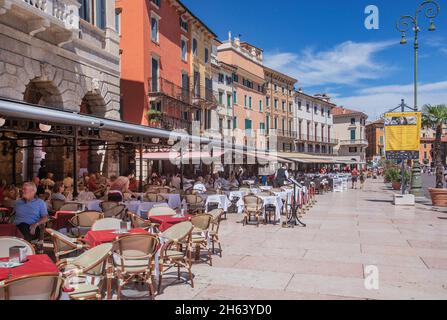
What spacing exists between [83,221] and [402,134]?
1420cm

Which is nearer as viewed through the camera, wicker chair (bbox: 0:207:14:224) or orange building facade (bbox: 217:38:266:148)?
wicker chair (bbox: 0:207:14:224)

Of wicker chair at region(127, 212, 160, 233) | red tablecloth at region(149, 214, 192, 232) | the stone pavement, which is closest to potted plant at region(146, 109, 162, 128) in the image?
the stone pavement

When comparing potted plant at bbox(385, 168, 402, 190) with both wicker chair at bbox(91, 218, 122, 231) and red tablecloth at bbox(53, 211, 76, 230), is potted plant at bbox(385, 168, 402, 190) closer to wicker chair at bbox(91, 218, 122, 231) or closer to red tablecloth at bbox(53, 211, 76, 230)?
red tablecloth at bbox(53, 211, 76, 230)

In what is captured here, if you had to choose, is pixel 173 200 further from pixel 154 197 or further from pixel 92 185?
pixel 92 185

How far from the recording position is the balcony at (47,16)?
1076 cm

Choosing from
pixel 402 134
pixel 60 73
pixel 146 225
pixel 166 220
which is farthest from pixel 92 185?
pixel 402 134

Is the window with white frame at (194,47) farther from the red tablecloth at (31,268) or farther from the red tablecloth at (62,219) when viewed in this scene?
the red tablecloth at (31,268)

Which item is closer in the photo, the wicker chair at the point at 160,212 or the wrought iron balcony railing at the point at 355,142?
the wicker chair at the point at 160,212

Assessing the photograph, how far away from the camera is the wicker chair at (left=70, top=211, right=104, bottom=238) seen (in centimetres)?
715

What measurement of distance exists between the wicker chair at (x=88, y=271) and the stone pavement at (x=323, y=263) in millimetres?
1042

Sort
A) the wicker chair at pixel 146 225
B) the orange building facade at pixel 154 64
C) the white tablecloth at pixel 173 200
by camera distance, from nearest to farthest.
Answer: the wicker chair at pixel 146 225 → the white tablecloth at pixel 173 200 → the orange building facade at pixel 154 64

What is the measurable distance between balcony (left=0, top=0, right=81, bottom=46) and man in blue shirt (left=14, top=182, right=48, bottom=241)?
612 centimetres

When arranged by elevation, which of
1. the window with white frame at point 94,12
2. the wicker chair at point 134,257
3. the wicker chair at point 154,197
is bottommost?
the wicker chair at point 134,257

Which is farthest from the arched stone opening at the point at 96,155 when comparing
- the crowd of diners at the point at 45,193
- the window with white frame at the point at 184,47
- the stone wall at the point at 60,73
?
the window with white frame at the point at 184,47
